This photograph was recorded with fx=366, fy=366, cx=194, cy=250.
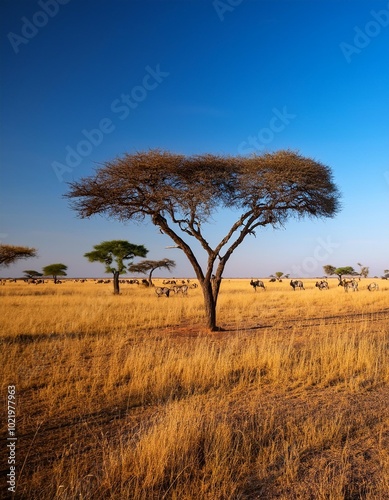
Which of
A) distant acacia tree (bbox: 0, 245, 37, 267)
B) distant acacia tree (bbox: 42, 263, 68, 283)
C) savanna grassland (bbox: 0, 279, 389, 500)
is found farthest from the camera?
→ distant acacia tree (bbox: 42, 263, 68, 283)

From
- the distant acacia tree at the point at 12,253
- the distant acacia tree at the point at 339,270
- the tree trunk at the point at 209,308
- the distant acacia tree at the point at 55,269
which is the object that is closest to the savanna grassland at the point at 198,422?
the tree trunk at the point at 209,308

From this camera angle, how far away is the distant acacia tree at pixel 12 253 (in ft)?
120

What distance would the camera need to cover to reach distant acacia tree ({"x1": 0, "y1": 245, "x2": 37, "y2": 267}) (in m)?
36.5

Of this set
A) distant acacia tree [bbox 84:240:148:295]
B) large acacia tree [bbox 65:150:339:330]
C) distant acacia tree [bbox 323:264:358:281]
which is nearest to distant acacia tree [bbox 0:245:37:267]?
distant acacia tree [bbox 84:240:148:295]

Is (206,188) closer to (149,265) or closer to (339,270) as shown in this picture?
(149,265)

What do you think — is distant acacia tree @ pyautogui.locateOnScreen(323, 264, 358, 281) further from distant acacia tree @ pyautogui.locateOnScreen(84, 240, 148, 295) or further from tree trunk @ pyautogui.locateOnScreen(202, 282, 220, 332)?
tree trunk @ pyautogui.locateOnScreen(202, 282, 220, 332)

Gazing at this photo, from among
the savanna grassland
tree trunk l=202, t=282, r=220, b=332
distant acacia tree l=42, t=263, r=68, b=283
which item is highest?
distant acacia tree l=42, t=263, r=68, b=283

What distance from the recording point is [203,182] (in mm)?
13281

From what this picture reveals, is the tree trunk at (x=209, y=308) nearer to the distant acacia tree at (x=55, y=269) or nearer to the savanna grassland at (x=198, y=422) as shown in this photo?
the savanna grassland at (x=198, y=422)

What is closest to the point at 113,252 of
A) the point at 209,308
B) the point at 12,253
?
the point at 12,253

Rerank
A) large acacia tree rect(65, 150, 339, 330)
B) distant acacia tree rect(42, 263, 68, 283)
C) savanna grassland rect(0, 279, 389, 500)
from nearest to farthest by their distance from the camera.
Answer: savanna grassland rect(0, 279, 389, 500) < large acacia tree rect(65, 150, 339, 330) < distant acacia tree rect(42, 263, 68, 283)

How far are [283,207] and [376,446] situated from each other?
11.0 m

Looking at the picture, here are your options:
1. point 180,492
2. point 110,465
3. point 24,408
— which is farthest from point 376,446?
point 24,408

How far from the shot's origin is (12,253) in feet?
121
